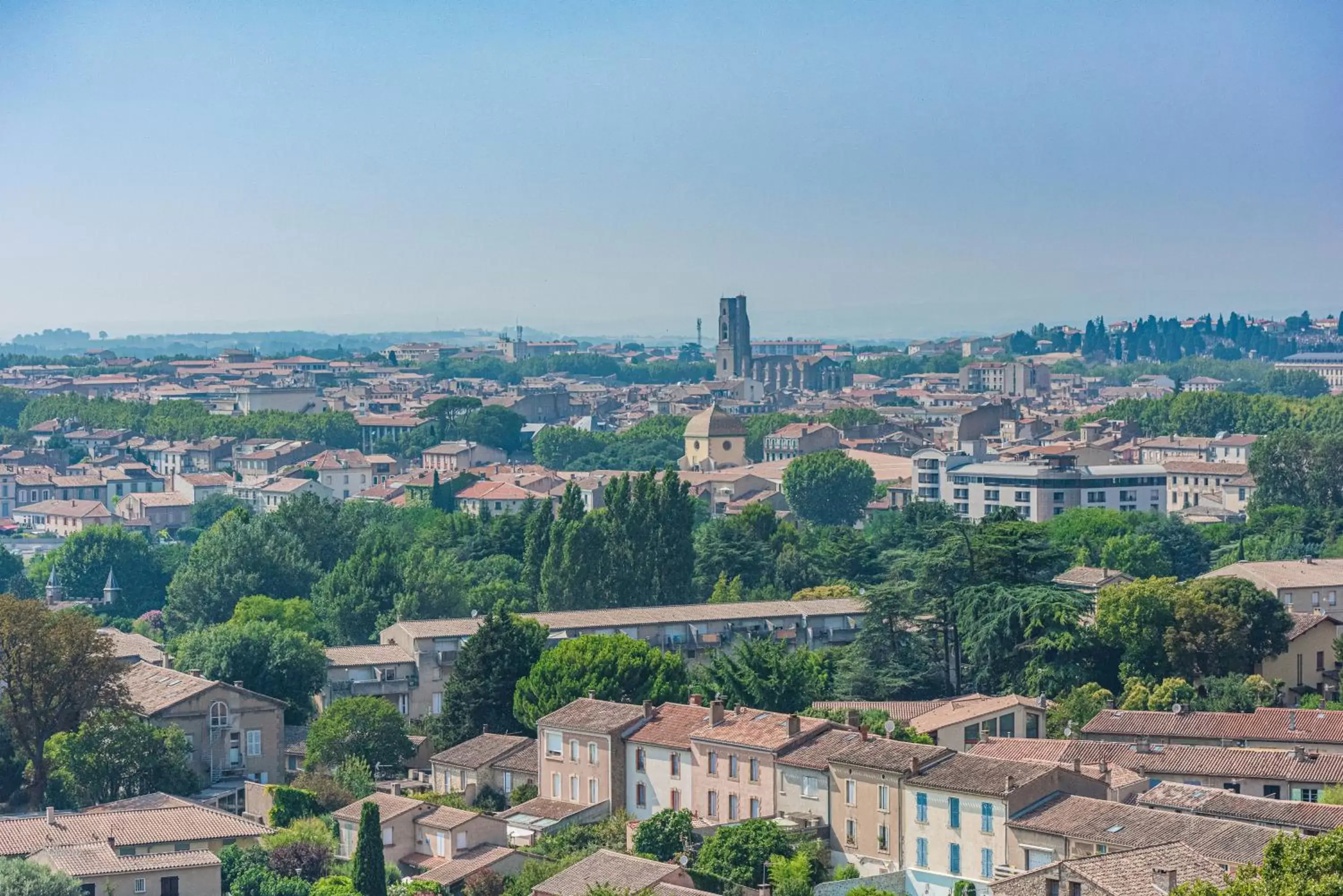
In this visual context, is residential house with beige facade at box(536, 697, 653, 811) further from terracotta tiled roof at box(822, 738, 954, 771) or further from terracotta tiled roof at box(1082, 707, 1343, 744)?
terracotta tiled roof at box(1082, 707, 1343, 744)

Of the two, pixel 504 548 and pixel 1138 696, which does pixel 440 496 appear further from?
pixel 1138 696

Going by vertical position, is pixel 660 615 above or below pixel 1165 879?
below

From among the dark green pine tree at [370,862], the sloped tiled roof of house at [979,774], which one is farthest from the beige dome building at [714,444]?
the sloped tiled roof of house at [979,774]

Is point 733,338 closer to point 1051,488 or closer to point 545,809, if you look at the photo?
point 1051,488

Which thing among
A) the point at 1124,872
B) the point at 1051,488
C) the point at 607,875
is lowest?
the point at 1051,488

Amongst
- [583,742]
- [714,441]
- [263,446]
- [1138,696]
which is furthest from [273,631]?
[263,446]

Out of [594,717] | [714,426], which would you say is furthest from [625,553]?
[714,426]

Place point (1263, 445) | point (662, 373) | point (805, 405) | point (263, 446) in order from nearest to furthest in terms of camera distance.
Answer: point (1263, 445), point (263, 446), point (805, 405), point (662, 373)
